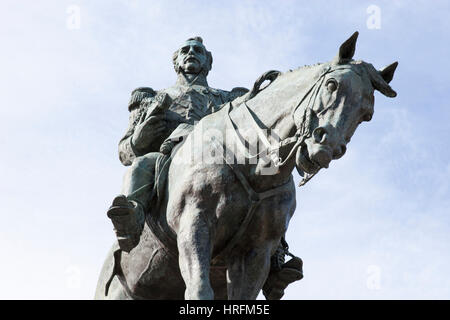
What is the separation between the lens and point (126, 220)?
13.1 meters

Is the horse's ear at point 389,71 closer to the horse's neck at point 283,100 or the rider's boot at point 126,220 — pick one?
the horse's neck at point 283,100

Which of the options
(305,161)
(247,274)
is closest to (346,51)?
(305,161)

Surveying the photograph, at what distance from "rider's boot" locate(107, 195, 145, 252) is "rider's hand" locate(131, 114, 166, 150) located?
123 cm

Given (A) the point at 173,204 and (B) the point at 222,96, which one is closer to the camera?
(A) the point at 173,204

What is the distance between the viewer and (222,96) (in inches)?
603

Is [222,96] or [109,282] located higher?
[222,96]

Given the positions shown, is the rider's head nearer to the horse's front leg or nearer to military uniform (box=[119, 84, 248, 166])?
military uniform (box=[119, 84, 248, 166])

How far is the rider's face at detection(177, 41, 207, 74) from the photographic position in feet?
50.6

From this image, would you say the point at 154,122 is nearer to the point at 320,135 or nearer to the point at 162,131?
the point at 162,131

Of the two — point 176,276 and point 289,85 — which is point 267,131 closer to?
point 289,85

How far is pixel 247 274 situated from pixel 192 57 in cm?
378

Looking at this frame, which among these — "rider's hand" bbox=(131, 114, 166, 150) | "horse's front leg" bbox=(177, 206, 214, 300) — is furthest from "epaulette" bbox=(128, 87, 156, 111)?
"horse's front leg" bbox=(177, 206, 214, 300)
